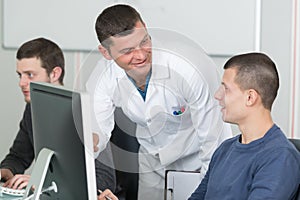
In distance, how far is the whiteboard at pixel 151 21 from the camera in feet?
9.95

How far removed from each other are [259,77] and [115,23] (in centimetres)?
46

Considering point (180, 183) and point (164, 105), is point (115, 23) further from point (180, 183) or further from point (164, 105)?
point (180, 183)

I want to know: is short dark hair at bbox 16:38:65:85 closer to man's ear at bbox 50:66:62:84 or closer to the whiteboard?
man's ear at bbox 50:66:62:84

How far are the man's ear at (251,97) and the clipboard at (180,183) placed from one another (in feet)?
1.12

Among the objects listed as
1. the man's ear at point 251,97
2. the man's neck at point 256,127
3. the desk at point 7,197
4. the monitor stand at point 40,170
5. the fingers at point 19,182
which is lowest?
the desk at point 7,197

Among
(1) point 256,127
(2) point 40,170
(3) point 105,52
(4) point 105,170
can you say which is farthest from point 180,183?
(2) point 40,170

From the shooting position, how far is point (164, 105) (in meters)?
1.97

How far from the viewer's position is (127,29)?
6.29 ft

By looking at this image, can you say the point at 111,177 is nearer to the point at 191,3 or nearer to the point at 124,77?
the point at 124,77

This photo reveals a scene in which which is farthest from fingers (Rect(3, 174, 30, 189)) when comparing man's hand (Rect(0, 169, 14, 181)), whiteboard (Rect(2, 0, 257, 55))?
whiteboard (Rect(2, 0, 257, 55))

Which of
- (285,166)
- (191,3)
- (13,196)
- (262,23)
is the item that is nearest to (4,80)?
(191,3)

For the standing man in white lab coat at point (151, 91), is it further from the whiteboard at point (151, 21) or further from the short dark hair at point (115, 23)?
the whiteboard at point (151, 21)

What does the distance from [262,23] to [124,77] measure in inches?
48.2

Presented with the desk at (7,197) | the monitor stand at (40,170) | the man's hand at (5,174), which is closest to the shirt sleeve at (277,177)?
the monitor stand at (40,170)
